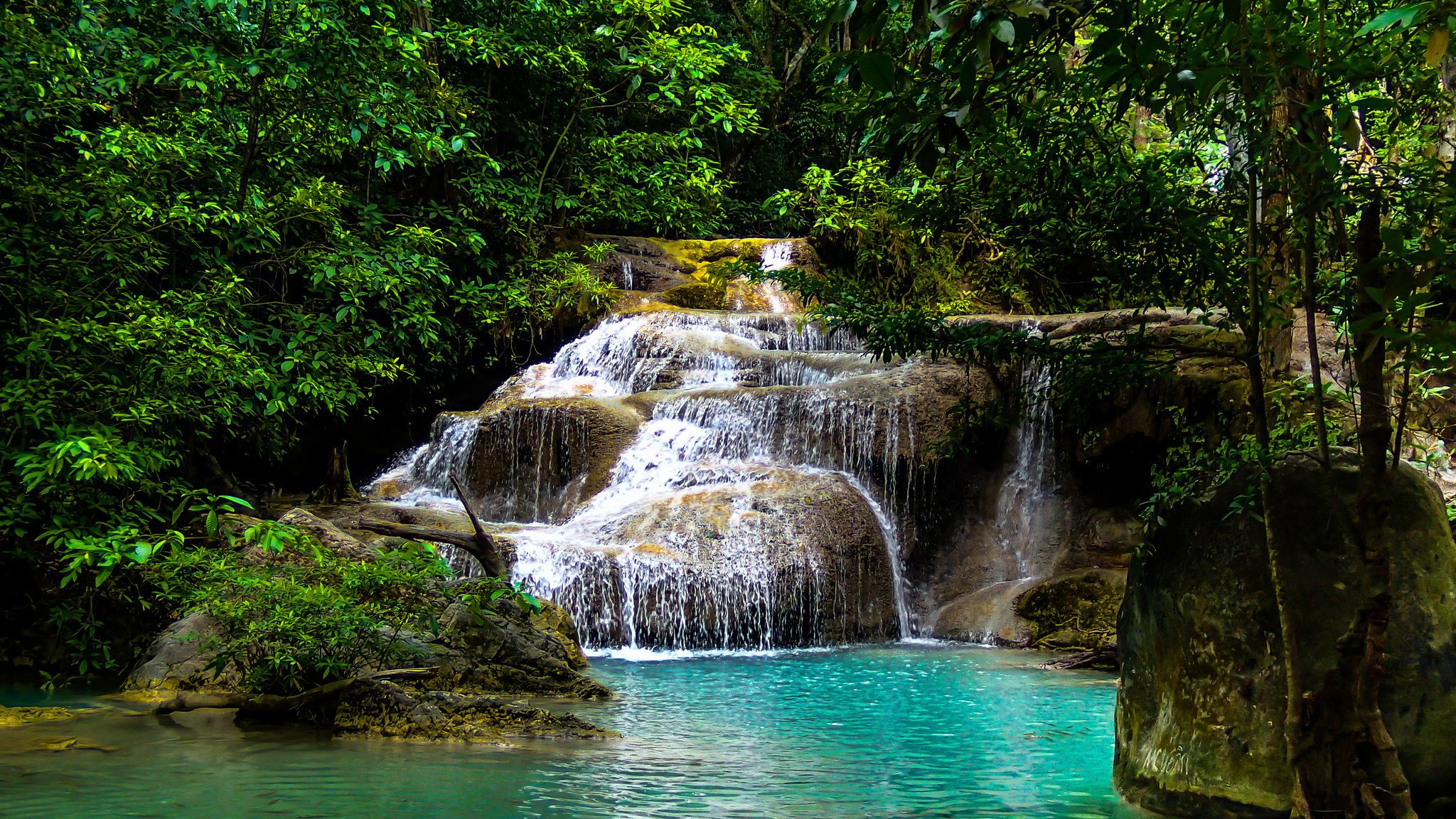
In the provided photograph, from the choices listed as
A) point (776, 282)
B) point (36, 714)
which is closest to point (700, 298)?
point (776, 282)

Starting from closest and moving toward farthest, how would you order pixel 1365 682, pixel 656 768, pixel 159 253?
pixel 1365 682
pixel 656 768
pixel 159 253

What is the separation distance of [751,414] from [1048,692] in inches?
228

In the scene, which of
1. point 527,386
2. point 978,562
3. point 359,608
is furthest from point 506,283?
point 359,608

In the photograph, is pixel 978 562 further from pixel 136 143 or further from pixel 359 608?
pixel 136 143

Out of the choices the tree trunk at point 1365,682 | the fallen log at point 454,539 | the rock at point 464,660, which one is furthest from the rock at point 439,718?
the tree trunk at point 1365,682

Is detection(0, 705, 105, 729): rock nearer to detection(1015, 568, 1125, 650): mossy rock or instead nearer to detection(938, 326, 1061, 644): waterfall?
detection(1015, 568, 1125, 650): mossy rock

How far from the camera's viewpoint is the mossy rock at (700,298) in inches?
717

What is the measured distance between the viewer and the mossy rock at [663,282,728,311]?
59.8ft

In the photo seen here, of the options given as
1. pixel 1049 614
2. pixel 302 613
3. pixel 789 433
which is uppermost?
pixel 789 433

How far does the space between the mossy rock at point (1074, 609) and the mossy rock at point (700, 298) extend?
8804mm

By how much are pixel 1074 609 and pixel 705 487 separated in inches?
157

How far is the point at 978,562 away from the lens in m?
12.6

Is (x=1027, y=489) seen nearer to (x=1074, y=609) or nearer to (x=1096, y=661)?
(x=1074, y=609)

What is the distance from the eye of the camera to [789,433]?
41.6 feet
